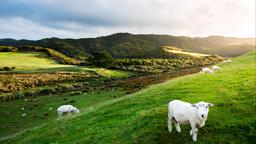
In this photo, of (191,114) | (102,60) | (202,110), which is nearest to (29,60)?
Result: (102,60)

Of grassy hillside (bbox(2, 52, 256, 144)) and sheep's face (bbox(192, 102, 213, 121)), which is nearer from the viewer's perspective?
sheep's face (bbox(192, 102, 213, 121))

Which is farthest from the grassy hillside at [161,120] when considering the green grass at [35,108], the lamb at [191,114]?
the green grass at [35,108]

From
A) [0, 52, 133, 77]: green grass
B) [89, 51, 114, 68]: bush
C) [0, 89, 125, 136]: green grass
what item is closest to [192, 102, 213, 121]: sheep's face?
[0, 89, 125, 136]: green grass

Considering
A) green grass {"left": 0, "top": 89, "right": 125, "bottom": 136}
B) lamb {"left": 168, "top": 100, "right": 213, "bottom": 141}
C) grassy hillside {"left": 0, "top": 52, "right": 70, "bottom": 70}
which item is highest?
lamb {"left": 168, "top": 100, "right": 213, "bottom": 141}

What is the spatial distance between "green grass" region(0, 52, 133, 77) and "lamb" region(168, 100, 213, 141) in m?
72.5

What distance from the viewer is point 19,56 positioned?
122688 mm

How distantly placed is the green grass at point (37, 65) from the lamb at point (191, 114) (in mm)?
72502

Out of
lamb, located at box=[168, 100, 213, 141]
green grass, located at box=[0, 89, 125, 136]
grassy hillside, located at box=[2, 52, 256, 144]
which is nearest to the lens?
lamb, located at box=[168, 100, 213, 141]

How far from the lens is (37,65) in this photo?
4193 inches

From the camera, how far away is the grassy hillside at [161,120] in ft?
74.1

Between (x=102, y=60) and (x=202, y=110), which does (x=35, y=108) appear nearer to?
(x=202, y=110)

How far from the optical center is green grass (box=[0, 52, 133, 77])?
3816 inches

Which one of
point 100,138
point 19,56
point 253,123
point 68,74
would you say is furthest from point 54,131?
point 19,56

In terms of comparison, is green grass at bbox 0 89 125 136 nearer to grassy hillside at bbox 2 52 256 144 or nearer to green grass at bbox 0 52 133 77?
grassy hillside at bbox 2 52 256 144
